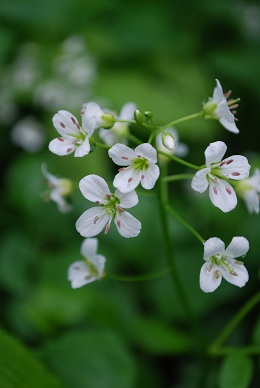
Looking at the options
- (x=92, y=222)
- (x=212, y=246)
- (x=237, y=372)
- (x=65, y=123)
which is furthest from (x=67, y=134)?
(x=237, y=372)

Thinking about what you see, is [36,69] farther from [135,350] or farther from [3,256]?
[135,350]

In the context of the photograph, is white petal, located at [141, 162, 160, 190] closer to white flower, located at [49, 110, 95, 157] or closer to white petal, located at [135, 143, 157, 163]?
white petal, located at [135, 143, 157, 163]

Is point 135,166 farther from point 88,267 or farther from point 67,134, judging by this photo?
point 88,267

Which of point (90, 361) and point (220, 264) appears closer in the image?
point (220, 264)

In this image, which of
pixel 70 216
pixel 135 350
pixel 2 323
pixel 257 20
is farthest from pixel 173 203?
pixel 257 20

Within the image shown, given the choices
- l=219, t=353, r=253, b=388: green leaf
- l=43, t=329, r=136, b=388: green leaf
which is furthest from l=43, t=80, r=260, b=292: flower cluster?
l=43, t=329, r=136, b=388: green leaf

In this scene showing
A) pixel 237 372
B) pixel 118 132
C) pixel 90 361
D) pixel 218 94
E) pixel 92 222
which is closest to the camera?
pixel 92 222

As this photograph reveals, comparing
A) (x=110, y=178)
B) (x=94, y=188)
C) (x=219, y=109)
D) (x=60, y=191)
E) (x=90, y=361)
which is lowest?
(x=90, y=361)

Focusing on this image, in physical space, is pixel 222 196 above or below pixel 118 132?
below
